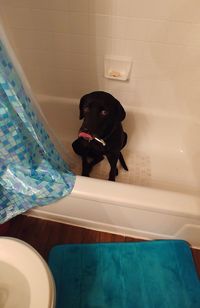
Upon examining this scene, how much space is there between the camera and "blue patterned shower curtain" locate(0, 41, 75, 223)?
66cm

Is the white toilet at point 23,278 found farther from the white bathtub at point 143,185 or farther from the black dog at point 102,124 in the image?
the black dog at point 102,124

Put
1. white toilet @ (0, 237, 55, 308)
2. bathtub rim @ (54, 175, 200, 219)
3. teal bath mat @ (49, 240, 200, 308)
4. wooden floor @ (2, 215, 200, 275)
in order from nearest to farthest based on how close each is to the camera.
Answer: white toilet @ (0, 237, 55, 308) → bathtub rim @ (54, 175, 200, 219) → teal bath mat @ (49, 240, 200, 308) → wooden floor @ (2, 215, 200, 275)

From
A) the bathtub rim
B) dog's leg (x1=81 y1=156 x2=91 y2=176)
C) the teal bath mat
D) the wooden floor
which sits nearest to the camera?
the bathtub rim

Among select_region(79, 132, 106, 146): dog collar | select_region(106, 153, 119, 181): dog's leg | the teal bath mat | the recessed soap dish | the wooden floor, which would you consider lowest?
the teal bath mat

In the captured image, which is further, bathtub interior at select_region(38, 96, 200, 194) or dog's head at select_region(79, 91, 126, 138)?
bathtub interior at select_region(38, 96, 200, 194)

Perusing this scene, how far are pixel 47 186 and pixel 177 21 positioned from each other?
933 millimetres

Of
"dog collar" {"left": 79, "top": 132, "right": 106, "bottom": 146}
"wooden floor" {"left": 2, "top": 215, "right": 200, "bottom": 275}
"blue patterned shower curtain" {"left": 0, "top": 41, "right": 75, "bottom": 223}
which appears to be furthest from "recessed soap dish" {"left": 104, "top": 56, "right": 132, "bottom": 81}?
"wooden floor" {"left": 2, "top": 215, "right": 200, "bottom": 275}

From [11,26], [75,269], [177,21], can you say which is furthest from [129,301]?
[11,26]

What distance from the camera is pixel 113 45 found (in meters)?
1.11

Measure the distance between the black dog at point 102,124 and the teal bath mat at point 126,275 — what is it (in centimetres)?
42

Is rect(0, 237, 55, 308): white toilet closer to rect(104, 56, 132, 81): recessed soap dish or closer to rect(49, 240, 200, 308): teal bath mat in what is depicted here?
rect(49, 240, 200, 308): teal bath mat

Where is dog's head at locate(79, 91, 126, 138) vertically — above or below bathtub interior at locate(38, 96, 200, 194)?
above

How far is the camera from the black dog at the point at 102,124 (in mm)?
977

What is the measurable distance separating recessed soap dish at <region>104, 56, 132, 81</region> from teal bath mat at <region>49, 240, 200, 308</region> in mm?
891
